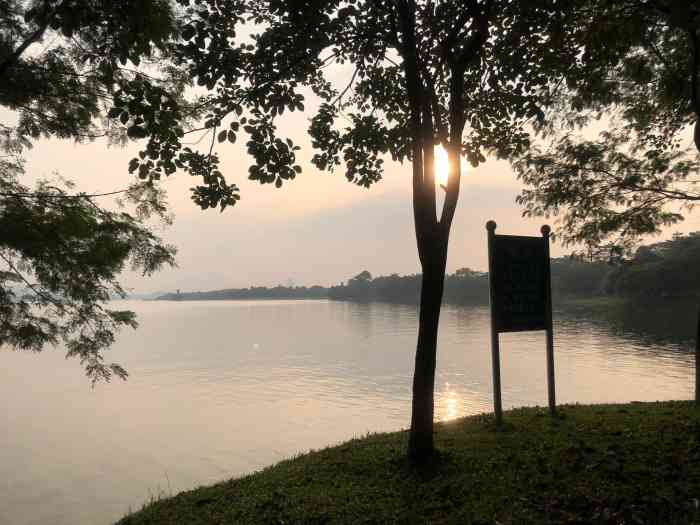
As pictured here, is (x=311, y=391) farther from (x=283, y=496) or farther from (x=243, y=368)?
(x=283, y=496)

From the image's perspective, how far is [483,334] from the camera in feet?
205

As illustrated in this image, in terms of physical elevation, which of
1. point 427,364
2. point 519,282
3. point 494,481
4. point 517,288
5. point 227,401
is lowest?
point 227,401

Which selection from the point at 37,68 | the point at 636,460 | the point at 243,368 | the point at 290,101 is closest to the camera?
the point at 636,460

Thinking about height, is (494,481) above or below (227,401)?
above

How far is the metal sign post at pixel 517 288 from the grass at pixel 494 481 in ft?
4.78

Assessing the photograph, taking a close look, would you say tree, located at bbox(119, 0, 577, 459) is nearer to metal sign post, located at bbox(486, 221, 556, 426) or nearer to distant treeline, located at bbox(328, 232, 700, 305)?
metal sign post, located at bbox(486, 221, 556, 426)

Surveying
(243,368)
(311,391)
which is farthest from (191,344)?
(311,391)

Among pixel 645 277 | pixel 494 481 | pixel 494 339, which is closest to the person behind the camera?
pixel 494 481

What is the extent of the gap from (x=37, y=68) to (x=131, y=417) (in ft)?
66.5

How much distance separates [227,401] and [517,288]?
72.4 ft

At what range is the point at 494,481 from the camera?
7477 mm

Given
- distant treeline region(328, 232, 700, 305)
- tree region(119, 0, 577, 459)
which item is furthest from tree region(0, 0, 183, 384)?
distant treeline region(328, 232, 700, 305)

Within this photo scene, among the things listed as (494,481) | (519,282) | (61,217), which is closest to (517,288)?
(519,282)

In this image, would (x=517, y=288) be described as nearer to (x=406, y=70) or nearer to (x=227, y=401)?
(x=406, y=70)
